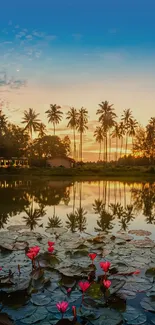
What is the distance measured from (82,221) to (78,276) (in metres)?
5.35

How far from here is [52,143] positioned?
72375 mm

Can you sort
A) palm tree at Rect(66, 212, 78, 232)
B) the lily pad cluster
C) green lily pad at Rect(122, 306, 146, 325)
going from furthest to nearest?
palm tree at Rect(66, 212, 78, 232)
the lily pad cluster
green lily pad at Rect(122, 306, 146, 325)

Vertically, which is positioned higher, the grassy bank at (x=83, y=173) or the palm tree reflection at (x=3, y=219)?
the grassy bank at (x=83, y=173)

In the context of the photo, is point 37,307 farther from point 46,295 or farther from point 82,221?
point 82,221

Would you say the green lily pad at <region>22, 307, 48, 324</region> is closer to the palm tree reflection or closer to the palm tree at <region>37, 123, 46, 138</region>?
the palm tree reflection

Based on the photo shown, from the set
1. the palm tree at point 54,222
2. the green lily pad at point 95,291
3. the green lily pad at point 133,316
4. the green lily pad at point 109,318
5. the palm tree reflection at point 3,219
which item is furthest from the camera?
the palm tree reflection at point 3,219

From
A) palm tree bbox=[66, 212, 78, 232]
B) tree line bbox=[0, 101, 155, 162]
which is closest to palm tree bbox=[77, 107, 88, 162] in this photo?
tree line bbox=[0, 101, 155, 162]

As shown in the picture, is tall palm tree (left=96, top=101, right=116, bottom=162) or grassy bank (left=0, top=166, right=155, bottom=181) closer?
grassy bank (left=0, top=166, right=155, bottom=181)

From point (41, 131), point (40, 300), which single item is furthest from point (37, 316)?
point (41, 131)

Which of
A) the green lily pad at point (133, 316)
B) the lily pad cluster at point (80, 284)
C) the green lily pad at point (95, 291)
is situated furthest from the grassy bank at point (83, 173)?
the green lily pad at point (133, 316)

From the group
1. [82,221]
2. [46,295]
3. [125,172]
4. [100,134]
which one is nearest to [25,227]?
[82,221]

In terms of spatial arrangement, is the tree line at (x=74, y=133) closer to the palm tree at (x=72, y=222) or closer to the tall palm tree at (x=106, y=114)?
the tall palm tree at (x=106, y=114)

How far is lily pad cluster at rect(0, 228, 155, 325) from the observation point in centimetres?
342

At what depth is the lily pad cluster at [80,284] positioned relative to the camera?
11.2 feet
